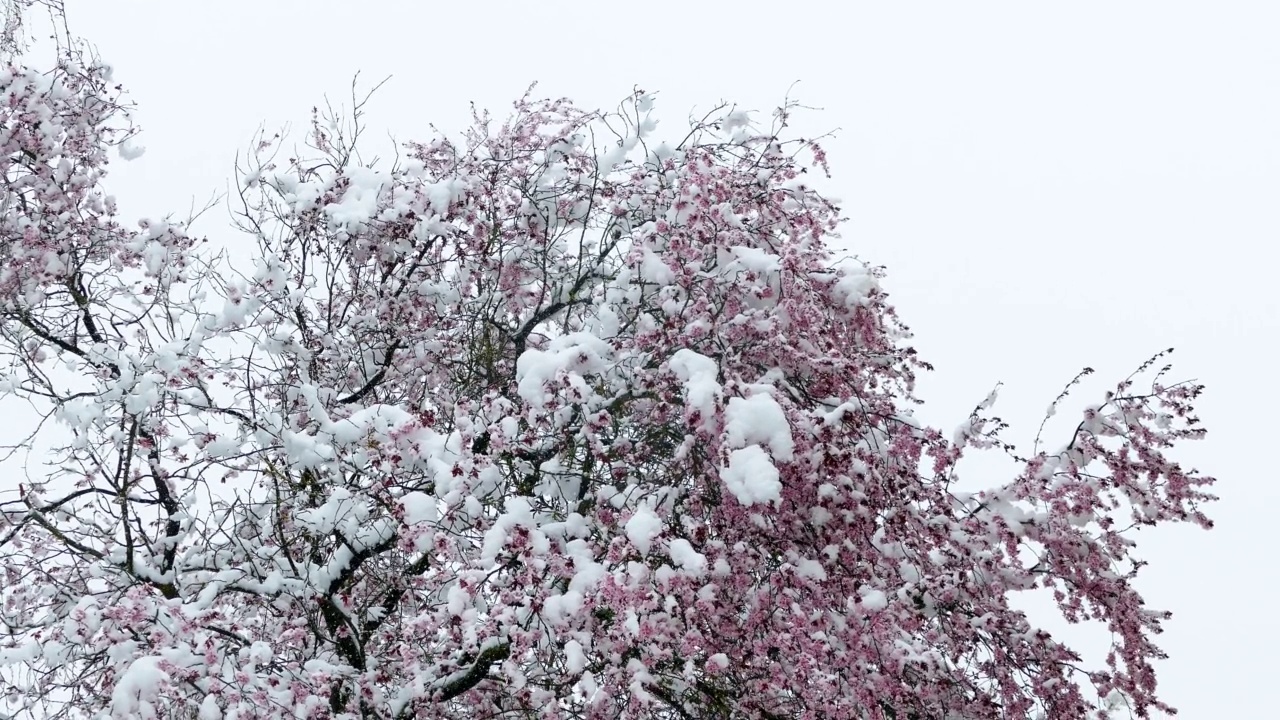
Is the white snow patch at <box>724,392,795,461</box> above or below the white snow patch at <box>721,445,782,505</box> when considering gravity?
above

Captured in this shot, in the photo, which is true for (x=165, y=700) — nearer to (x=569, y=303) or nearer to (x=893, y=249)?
(x=569, y=303)

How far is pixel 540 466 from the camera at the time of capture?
554cm

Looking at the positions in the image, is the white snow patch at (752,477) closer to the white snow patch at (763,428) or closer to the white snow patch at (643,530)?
the white snow patch at (763,428)

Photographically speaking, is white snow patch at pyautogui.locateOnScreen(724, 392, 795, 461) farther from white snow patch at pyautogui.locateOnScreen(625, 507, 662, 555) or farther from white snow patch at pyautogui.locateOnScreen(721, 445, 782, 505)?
white snow patch at pyautogui.locateOnScreen(625, 507, 662, 555)

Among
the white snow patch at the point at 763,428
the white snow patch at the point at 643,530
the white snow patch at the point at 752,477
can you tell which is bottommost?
the white snow patch at the point at 643,530

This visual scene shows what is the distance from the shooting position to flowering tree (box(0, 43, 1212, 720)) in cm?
442

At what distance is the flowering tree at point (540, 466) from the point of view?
4.42 metres

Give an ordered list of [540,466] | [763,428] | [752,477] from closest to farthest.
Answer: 1. [752,477]
2. [763,428]
3. [540,466]

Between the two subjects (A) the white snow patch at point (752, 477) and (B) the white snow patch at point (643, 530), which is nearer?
(A) the white snow patch at point (752, 477)

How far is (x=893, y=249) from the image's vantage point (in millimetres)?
159875

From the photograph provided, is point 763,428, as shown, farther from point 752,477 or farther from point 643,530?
point 643,530

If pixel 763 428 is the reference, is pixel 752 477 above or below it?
below

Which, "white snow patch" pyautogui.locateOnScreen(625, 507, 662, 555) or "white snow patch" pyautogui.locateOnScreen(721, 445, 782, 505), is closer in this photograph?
"white snow patch" pyautogui.locateOnScreen(721, 445, 782, 505)

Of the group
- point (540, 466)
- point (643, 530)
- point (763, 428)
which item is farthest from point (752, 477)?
point (540, 466)
